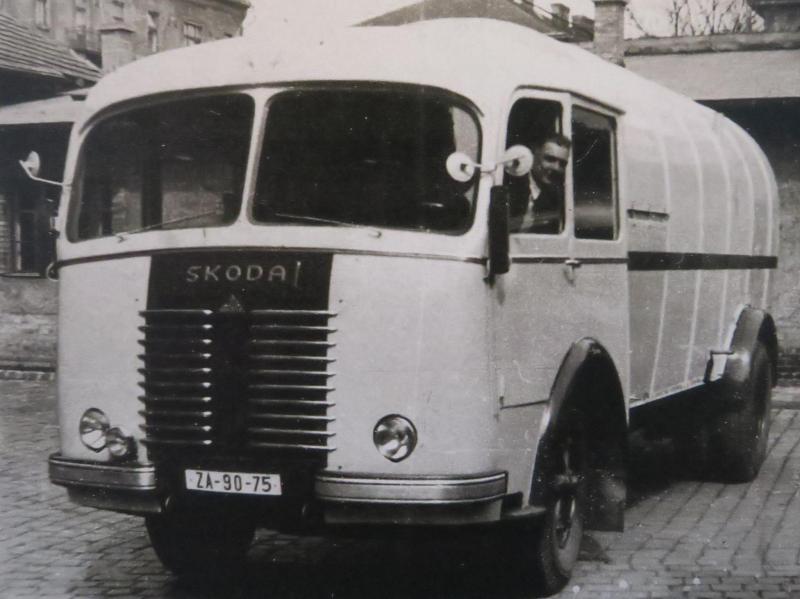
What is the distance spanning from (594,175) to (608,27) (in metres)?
15.9

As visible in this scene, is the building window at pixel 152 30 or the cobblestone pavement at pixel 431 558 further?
the building window at pixel 152 30

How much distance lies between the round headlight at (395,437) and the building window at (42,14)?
46.6 meters

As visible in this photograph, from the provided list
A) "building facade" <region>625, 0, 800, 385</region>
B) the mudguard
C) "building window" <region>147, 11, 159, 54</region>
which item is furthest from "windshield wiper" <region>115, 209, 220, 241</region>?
"building window" <region>147, 11, 159, 54</region>

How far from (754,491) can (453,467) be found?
4.48m

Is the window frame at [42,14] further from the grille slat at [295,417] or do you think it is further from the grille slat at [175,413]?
the grille slat at [295,417]

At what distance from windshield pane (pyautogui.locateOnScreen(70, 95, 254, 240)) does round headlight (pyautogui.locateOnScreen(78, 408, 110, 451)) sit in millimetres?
863

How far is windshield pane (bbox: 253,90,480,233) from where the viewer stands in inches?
239

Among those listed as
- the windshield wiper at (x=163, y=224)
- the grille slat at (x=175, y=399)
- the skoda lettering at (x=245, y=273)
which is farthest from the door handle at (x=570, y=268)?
the grille slat at (x=175, y=399)

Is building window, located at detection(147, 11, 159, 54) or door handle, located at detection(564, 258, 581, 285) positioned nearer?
door handle, located at detection(564, 258, 581, 285)

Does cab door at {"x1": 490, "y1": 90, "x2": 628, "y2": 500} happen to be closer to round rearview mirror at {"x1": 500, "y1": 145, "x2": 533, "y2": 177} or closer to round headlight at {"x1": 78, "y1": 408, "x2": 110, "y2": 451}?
round rearview mirror at {"x1": 500, "y1": 145, "x2": 533, "y2": 177}

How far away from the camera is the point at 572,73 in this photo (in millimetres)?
7039

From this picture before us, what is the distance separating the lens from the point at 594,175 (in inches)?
285

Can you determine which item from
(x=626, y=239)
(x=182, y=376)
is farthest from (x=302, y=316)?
(x=626, y=239)

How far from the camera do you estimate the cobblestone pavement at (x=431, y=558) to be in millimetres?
6844
